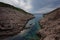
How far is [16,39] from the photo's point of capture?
5059cm

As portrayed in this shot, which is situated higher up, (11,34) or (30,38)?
(11,34)

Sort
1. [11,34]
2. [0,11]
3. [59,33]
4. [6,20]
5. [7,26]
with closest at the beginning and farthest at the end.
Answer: [59,33] < [11,34] < [7,26] < [6,20] < [0,11]

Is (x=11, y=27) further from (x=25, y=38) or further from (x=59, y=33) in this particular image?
(x=59, y=33)

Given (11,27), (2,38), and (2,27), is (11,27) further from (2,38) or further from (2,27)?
(2,38)

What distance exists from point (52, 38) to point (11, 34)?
20.0 meters

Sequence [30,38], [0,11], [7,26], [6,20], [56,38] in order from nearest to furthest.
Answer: [56,38] → [30,38] → [7,26] → [6,20] → [0,11]

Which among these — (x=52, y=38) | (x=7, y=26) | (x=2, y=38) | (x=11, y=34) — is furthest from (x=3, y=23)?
(x=52, y=38)

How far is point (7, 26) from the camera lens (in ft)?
198

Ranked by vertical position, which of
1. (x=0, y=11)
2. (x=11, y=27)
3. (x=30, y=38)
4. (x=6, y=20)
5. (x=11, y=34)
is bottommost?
(x=30, y=38)

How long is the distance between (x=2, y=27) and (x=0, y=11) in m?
13.1

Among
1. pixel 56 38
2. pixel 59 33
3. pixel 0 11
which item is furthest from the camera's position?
pixel 0 11

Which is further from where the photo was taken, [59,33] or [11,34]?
[11,34]

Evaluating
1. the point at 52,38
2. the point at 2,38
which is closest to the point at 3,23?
the point at 2,38

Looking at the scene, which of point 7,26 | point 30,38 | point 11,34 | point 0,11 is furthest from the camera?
point 0,11
